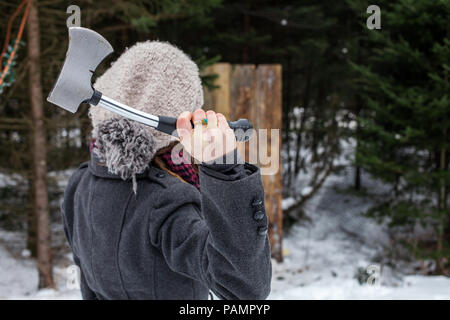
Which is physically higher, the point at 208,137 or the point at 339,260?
the point at 208,137

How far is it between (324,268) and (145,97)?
17.2 feet

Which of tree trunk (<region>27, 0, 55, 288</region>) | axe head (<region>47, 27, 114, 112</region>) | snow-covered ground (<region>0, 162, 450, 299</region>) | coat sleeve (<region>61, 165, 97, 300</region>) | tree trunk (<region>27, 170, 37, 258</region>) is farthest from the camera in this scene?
tree trunk (<region>27, 170, 37, 258</region>)

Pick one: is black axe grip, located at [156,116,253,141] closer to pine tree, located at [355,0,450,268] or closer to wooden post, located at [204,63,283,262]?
wooden post, located at [204,63,283,262]

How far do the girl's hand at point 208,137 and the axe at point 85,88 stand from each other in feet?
0.15

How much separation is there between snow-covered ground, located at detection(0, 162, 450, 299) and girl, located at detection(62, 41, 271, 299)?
3.34 meters

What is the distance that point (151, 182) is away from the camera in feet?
3.93

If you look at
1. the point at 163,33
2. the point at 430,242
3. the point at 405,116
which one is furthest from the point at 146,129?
the point at 430,242

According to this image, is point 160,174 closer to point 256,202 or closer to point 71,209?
point 256,202

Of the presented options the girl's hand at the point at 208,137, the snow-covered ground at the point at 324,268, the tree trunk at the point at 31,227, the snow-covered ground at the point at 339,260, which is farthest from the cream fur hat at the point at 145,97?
the tree trunk at the point at 31,227

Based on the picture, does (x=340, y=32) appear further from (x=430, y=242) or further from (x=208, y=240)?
(x=208, y=240)

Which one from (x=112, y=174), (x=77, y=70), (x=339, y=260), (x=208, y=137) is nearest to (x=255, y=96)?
(x=339, y=260)

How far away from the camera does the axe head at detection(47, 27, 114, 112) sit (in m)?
0.89

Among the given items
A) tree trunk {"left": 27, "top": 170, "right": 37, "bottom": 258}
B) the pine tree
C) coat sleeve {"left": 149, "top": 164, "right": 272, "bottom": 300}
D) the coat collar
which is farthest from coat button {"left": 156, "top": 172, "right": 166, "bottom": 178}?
tree trunk {"left": 27, "top": 170, "right": 37, "bottom": 258}

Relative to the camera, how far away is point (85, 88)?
34.9 inches
